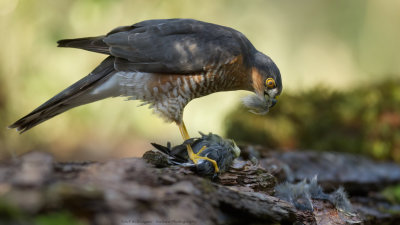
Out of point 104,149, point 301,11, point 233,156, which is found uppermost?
point 301,11

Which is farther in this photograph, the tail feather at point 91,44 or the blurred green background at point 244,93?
the blurred green background at point 244,93

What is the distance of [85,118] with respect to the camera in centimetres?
975

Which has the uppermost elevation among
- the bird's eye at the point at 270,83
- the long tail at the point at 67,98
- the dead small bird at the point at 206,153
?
the bird's eye at the point at 270,83

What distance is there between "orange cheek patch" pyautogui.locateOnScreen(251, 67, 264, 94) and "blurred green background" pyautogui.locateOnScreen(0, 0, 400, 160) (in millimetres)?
1829

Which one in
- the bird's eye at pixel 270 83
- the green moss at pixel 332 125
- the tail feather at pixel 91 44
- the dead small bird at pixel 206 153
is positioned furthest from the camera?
the green moss at pixel 332 125

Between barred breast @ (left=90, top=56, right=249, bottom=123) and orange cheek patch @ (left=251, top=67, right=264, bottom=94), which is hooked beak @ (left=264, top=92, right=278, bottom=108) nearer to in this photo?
orange cheek patch @ (left=251, top=67, right=264, bottom=94)

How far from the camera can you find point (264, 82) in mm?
4453

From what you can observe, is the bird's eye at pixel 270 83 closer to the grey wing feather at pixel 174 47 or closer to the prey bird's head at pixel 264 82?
the prey bird's head at pixel 264 82

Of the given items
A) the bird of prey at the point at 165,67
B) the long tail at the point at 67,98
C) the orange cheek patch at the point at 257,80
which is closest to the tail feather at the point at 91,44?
the bird of prey at the point at 165,67

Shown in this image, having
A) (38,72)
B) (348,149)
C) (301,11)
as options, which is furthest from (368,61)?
(38,72)

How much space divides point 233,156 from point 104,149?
21.5 feet

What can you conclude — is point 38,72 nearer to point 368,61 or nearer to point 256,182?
point 256,182

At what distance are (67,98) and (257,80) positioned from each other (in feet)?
Answer: 6.93

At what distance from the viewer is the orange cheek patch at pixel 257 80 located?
4469 millimetres
